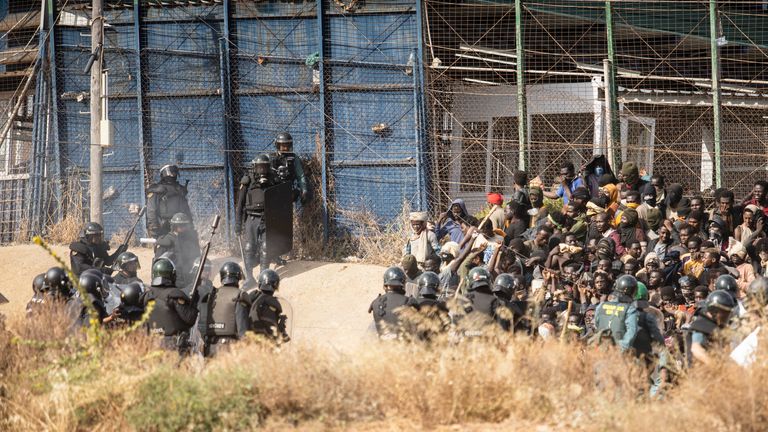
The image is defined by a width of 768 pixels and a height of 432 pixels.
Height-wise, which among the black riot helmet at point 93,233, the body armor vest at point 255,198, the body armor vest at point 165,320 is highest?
the body armor vest at point 255,198

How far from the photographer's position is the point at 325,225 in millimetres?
18594

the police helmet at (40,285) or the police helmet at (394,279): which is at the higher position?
the police helmet at (394,279)

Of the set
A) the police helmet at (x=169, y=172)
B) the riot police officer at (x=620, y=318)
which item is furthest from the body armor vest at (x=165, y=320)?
the police helmet at (x=169, y=172)

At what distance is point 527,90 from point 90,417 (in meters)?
11.8

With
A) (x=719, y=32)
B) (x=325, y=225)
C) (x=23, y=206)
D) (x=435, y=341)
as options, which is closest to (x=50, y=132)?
(x=23, y=206)

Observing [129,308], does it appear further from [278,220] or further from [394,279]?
[278,220]

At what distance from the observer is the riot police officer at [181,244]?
1562cm

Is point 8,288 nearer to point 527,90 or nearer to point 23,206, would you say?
point 23,206

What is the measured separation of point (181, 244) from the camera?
1587 cm

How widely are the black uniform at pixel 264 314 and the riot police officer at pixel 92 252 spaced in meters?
4.51

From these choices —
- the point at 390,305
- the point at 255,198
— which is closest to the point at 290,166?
the point at 255,198

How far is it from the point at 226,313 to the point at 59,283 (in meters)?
2.01

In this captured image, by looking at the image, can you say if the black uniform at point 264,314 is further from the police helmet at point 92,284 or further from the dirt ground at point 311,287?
the dirt ground at point 311,287

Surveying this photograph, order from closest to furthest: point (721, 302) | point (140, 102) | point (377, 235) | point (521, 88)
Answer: point (721, 302), point (521, 88), point (377, 235), point (140, 102)
